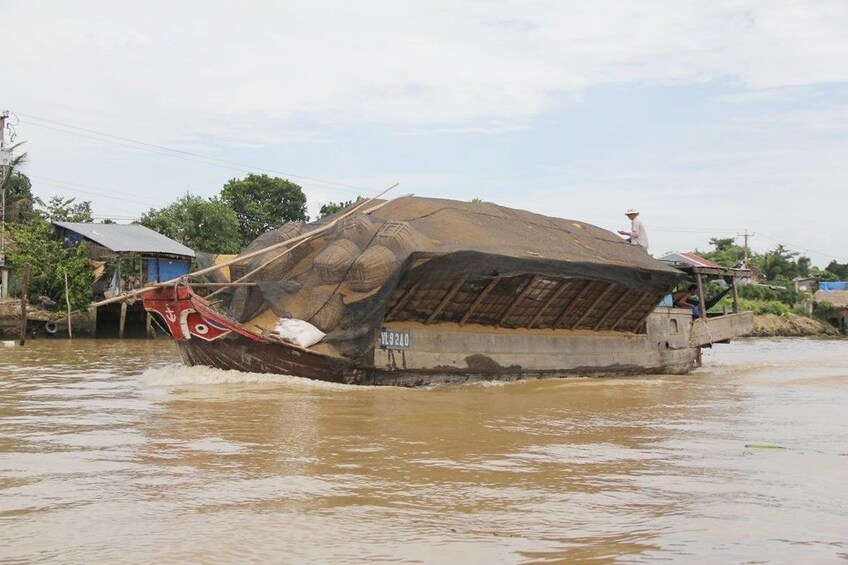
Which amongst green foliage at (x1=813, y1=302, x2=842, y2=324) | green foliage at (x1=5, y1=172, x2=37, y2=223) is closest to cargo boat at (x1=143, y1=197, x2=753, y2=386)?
green foliage at (x1=5, y1=172, x2=37, y2=223)

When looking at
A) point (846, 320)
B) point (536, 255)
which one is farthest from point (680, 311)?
point (846, 320)

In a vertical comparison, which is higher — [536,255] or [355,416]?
[536,255]

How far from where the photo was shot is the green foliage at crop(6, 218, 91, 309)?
88.9ft

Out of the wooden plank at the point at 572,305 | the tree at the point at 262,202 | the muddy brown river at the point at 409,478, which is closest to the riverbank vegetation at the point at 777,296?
the tree at the point at 262,202

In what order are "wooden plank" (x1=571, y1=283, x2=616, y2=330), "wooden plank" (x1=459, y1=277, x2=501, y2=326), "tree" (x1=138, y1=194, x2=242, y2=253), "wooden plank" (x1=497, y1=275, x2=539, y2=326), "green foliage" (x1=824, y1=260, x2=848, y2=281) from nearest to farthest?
"wooden plank" (x1=459, y1=277, x2=501, y2=326) → "wooden plank" (x1=497, y1=275, x2=539, y2=326) → "wooden plank" (x1=571, y1=283, x2=616, y2=330) → "tree" (x1=138, y1=194, x2=242, y2=253) → "green foliage" (x1=824, y1=260, x2=848, y2=281)

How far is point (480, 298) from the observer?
1190cm

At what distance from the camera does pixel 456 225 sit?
11828 mm

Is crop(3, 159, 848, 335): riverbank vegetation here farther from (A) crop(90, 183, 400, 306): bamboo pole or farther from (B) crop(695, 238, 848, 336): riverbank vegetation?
(A) crop(90, 183, 400, 306): bamboo pole

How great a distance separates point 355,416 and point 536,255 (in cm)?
449

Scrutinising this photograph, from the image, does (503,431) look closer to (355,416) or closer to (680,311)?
(355,416)

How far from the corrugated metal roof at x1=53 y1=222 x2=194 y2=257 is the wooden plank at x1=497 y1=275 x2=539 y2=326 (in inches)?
735

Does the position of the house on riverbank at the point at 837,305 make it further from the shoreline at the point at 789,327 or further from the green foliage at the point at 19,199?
the green foliage at the point at 19,199

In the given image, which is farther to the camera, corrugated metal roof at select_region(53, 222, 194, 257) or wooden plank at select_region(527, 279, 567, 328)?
corrugated metal roof at select_region(53, 222, 194, 257)

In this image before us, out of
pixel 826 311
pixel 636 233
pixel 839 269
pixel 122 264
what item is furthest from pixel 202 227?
pixel 839 269
